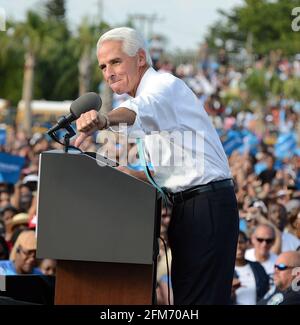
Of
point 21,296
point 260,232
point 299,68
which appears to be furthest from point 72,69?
point 21,296

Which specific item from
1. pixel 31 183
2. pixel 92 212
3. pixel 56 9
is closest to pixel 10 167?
pixel 31 183

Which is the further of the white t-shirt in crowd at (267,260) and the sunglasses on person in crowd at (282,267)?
the white t-shirt in crowd at (267,260)

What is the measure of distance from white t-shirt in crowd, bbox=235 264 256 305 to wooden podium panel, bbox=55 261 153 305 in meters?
4.03

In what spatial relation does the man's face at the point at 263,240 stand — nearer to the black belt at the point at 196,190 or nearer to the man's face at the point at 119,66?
the black belt at the point at 196,190

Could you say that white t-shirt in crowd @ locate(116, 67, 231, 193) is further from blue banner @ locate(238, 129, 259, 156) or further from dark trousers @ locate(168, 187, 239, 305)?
blue banner @ locate(238, 129, 259, 156)

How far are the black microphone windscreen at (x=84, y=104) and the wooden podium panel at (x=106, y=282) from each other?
2.27ft

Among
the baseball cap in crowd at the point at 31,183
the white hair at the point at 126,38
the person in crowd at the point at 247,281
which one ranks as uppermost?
the baseball cap in crowd at the point at 31,183

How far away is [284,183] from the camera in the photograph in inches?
605

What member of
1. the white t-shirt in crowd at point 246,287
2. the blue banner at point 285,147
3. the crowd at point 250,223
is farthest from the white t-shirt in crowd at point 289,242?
the blue banner at point 285,147

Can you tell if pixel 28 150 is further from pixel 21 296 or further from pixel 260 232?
pixel 21 296

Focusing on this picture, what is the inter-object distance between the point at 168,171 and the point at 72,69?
58.3 meters

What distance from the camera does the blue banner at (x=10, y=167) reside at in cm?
1524

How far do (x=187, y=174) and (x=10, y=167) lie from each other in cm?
1073

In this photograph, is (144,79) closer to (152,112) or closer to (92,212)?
(152,112)
